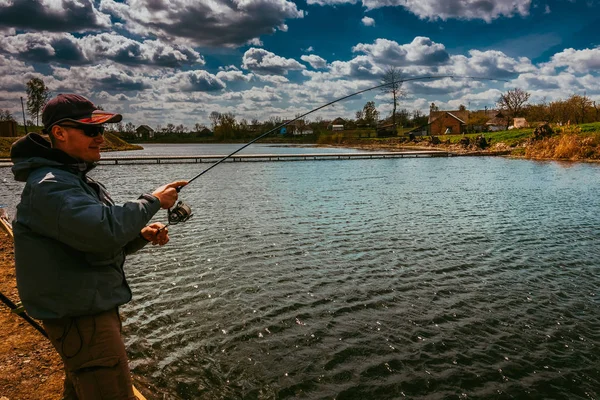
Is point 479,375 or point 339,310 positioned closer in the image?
point 479,375

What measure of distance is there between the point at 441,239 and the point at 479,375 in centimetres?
769

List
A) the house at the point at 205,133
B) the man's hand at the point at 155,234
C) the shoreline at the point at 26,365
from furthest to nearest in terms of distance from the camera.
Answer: the house at the point at 205,133
the shoreline at the point at 26,365
the man's hand at the point at 155,234

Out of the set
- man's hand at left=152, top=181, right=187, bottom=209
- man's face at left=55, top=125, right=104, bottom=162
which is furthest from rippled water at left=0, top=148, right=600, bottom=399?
man's face at left=55, top=125, right=104, bottom=162

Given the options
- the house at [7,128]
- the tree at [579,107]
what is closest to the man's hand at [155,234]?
the house at [7,128]

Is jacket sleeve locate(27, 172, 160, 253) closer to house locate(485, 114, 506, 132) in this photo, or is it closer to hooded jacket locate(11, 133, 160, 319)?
hooded jacket locate(11, 133, 160, 319)

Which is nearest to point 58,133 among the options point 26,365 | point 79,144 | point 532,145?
point 79,144

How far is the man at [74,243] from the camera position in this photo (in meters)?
2.62

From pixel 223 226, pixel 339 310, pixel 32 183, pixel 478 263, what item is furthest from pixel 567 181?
pixel 32 183

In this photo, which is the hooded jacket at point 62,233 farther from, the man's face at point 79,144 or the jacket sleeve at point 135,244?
the jacket sleeve at point 135,244

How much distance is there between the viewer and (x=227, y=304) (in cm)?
816

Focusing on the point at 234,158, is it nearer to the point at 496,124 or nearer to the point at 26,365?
the point at 26,365

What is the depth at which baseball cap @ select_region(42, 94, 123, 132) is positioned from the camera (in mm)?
2811

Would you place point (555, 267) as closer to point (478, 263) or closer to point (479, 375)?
point (478, 263)

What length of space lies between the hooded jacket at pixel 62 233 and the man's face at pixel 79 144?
0.08 m
